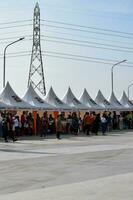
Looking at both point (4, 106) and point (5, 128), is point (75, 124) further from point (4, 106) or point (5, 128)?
point (5, 128)

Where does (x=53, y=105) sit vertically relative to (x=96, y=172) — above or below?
above

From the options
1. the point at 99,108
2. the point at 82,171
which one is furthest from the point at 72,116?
the point at 82,171

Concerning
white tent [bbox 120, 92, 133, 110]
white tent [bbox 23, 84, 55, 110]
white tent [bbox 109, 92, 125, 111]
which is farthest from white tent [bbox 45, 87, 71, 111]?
white tent [bbox 120, 92, 133, 110]

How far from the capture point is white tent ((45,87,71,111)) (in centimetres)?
4322

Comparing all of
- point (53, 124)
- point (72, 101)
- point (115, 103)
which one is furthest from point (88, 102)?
point (53, 124)

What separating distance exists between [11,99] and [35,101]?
2.73 meters

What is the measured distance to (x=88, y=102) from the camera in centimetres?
4866

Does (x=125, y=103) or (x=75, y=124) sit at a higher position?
(x=125, y=103)

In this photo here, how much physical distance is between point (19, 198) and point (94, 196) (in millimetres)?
1442

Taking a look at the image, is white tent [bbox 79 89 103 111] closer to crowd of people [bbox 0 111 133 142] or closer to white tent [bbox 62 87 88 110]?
white tent [bbox 62 87 88 110]

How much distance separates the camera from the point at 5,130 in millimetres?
32031

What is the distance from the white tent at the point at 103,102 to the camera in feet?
164

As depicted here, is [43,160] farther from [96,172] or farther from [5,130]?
[5,130]

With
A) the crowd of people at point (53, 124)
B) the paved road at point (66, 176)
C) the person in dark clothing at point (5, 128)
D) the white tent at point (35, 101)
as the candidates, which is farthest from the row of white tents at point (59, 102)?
the paved road at point (66, 176)
